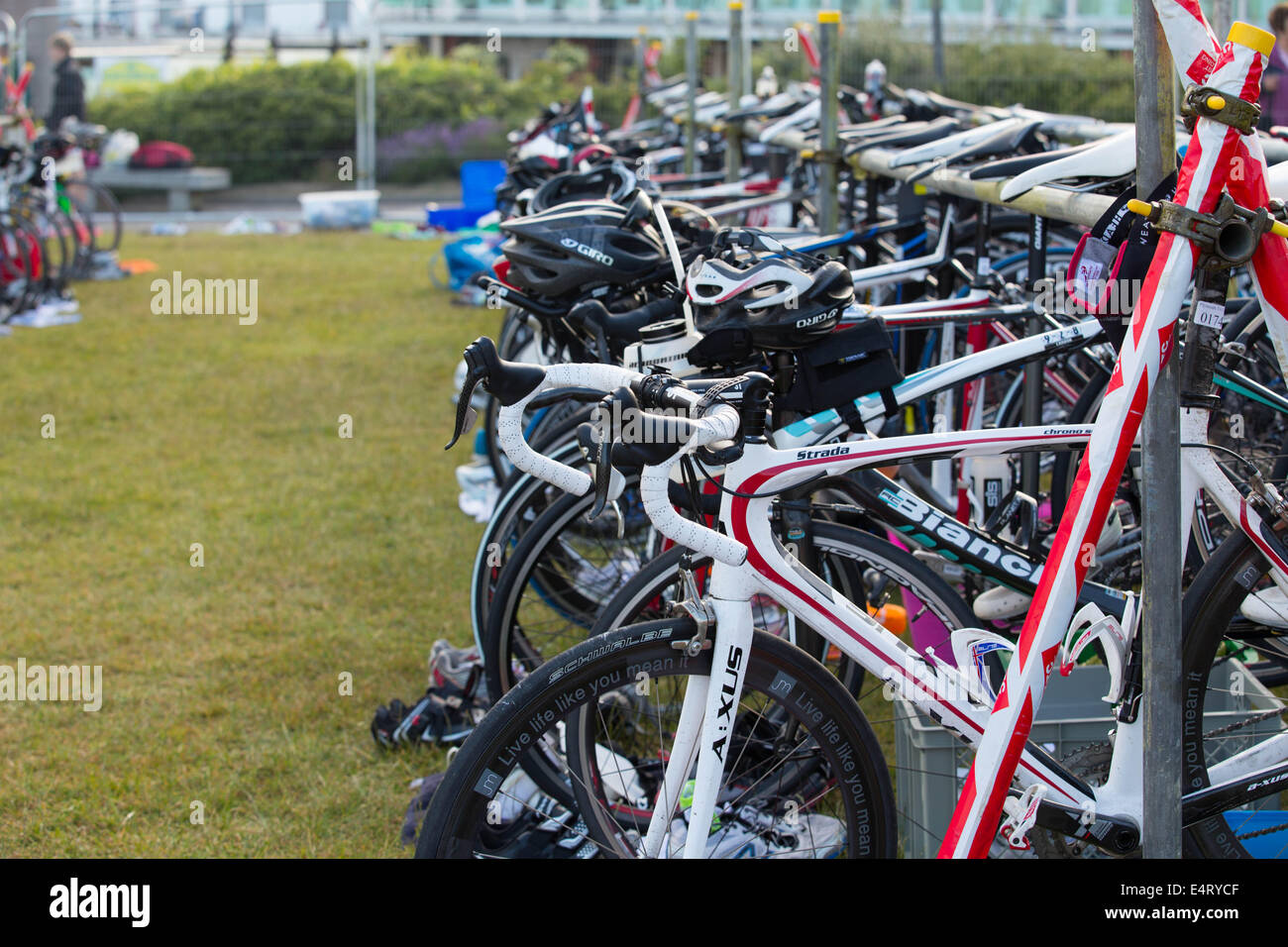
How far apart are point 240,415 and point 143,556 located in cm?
219

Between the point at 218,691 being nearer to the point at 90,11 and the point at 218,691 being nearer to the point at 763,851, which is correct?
the point at 763,851

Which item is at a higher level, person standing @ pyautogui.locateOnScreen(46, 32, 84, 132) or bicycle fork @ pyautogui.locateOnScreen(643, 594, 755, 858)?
person standing @ pyautogui.locateOnScreen(46, 32, 84, 132)

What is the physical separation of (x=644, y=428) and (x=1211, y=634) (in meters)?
1.18

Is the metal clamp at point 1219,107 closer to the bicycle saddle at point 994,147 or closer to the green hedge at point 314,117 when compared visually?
the bicycle saddle at point 994,147

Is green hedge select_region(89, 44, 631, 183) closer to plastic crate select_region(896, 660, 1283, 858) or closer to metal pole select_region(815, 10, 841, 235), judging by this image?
metal pole select_region(815, 10, 841, 235)

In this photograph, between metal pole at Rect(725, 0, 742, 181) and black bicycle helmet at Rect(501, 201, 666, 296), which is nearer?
black bicycle helmet at Rect(501, 201, 666, 296)

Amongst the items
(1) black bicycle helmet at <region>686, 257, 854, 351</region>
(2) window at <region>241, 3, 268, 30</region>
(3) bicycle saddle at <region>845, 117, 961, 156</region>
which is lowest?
(1) black bicycle helmet at <region>686, 257, 854, 351</region>

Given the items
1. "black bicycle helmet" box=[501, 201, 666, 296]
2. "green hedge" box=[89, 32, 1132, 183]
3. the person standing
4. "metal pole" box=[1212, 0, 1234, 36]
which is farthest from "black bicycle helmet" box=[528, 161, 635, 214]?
"green hedge" box=[89, 32, 1132, 183]

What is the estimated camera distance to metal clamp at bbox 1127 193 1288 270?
187 centimetres

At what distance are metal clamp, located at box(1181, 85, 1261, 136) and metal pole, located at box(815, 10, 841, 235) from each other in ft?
7.97

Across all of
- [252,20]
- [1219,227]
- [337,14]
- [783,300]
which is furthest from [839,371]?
[252,20]

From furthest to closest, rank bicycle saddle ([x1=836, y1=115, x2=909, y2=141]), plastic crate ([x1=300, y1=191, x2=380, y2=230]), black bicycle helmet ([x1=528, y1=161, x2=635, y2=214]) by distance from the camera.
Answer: plastic crate ([x1=300, y1=191, x2=380, y2=230]) → bicycle saddle ([x1=836, y1=115, x2=909, y2=141]) → black bicycle helmet ([x1=528, y1=161, x2=635, y2=214])

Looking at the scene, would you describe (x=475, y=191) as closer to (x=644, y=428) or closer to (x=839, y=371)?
(x=839, y=371)
